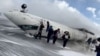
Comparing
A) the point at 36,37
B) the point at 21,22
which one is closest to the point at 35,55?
the point at 36,37

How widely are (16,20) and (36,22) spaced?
2642 millimetres

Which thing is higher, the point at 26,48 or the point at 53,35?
the point at 53,35

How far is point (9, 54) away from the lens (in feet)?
42.9

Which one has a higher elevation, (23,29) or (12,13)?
(12,13)

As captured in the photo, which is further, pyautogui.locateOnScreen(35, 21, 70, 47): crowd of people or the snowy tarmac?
pyautogui.locateOnScreen(35, 21, 70, 47): crowd of people

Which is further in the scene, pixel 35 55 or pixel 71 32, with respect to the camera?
pixel 71 32

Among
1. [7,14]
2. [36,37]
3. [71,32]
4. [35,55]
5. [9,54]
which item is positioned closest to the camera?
[9,54]

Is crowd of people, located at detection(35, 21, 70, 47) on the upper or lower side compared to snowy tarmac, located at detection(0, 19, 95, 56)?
upper

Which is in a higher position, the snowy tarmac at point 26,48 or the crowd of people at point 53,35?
the crowd of people at point 53,35

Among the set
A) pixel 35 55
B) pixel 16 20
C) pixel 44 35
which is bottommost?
pixel 35 55

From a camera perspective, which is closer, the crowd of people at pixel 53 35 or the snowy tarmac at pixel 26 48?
the snowy tarmac at pixel 26 48

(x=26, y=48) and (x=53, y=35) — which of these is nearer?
(x=26, y=48)

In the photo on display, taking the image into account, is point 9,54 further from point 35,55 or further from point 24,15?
point 24,15

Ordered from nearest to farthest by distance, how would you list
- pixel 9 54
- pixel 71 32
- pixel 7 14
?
pixel 9 54 < pixel 7 14 < pixel 71 32
